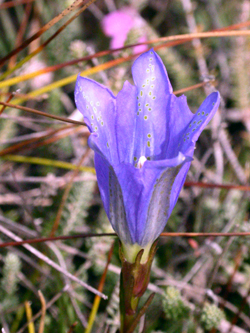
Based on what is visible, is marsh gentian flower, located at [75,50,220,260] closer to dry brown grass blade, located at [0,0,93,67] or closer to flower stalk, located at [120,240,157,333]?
flower stalk, located at [120,240,157,333]

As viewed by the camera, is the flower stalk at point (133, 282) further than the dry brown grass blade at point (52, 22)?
No

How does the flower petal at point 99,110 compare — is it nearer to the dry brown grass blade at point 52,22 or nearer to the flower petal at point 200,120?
the flower petal at point 200,120

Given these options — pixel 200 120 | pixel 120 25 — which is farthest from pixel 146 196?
pixel 120 25

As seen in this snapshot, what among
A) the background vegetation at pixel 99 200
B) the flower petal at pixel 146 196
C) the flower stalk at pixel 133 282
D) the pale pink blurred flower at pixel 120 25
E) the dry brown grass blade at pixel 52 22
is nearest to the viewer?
the flower petal at pixel 146 196

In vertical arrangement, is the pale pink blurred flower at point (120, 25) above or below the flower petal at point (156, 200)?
above

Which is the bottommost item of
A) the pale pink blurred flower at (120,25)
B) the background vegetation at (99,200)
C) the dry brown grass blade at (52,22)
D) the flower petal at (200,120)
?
the background vegetation at (99,200)

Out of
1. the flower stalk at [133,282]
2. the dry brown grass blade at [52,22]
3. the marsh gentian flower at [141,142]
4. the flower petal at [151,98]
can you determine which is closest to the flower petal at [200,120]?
the marsh gentian flower at [141,142]

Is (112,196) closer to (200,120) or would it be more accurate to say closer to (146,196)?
(146,196)

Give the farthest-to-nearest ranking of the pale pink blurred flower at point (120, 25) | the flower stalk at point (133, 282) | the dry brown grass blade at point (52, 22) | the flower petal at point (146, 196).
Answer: the pale pink blurred flower at point (120, 25), the dry brown grass blade at point (52, 22), the flower stalk at point (133, 282), the flower petal at point (146, 196)
